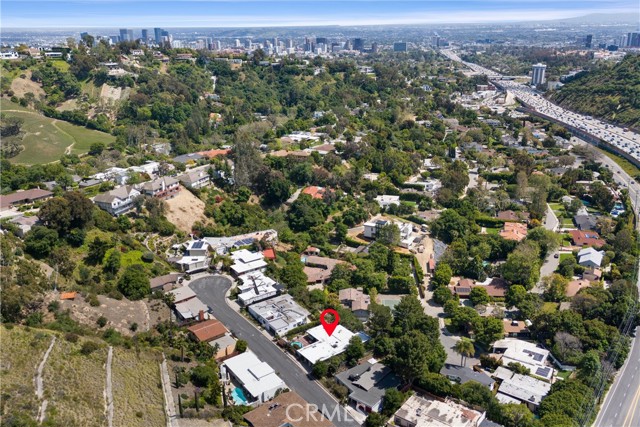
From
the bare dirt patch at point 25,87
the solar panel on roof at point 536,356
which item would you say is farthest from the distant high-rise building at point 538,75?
the solar panel on roof at point 536,356

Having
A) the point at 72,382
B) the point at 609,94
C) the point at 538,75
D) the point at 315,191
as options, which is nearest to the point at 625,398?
the point at 72,382

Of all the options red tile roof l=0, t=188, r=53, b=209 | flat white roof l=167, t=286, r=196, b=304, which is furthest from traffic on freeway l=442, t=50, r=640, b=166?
red tile roof l=0, t=188, r=53, b=209

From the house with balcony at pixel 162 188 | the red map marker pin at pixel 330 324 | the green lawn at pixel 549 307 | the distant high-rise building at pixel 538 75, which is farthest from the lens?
the distant high-rise building at pixel 538 75

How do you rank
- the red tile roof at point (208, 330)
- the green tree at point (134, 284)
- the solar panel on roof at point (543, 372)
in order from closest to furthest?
the solar panel on roof at point (543, 372), the red tile roof at point (208, 330), the green tree at point (134, 284)

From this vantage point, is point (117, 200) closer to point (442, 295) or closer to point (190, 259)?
point (190, 259)

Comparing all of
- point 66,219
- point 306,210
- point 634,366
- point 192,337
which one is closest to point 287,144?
point 306,210

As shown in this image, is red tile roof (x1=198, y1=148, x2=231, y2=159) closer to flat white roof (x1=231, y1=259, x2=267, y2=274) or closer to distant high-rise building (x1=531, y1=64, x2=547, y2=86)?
flat white roof (x1=231, y1=259, x2=267, y2=274)

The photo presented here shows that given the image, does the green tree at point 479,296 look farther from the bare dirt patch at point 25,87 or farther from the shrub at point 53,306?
the bare dirt patch at point 25,87

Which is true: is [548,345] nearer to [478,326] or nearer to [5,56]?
[478,326]
